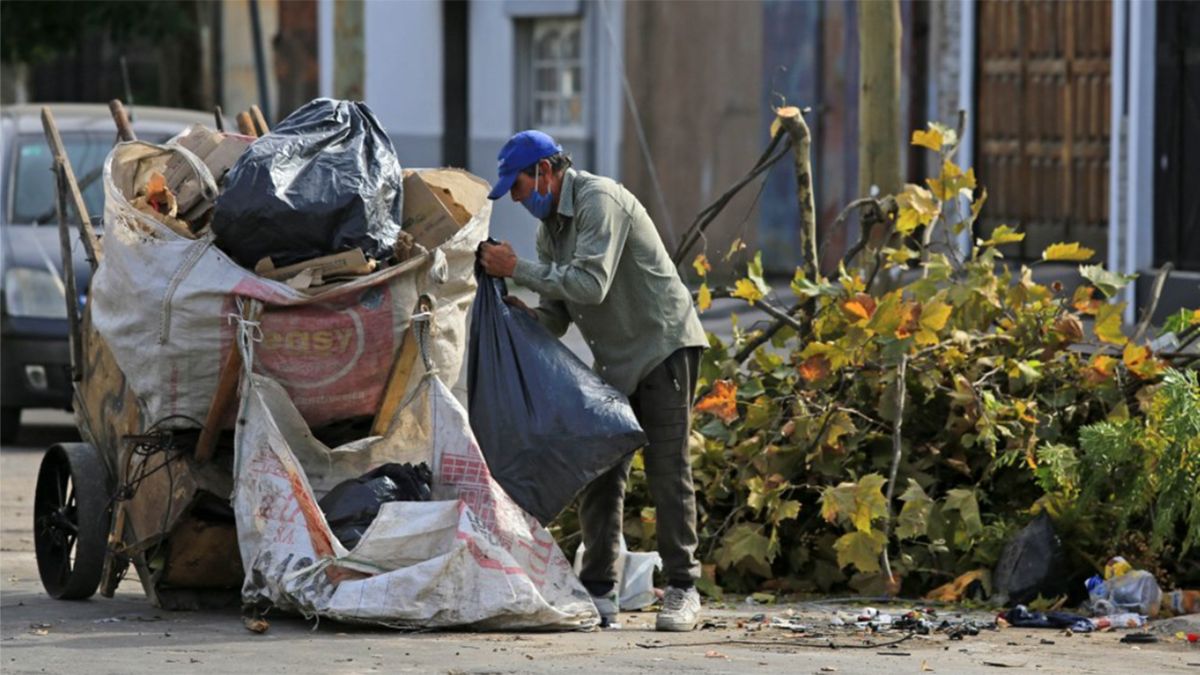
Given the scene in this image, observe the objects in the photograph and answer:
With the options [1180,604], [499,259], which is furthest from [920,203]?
[499,259]

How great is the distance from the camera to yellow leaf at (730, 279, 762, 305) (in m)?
8.65

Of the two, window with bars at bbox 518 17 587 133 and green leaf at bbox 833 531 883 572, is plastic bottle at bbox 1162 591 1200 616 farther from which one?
window with bars at bbox 518 17 587 133

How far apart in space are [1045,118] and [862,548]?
388 inches

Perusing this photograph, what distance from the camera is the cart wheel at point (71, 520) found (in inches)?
303

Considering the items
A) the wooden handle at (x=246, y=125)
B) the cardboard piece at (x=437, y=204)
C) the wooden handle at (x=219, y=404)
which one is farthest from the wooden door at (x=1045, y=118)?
the wooden handle at (x=219, y=404)

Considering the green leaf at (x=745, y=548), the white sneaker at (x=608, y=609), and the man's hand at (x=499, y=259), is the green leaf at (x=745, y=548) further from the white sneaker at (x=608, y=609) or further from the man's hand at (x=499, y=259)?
the man's hand at (x=499, y=259)

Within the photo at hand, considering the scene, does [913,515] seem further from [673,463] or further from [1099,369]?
[673,463]

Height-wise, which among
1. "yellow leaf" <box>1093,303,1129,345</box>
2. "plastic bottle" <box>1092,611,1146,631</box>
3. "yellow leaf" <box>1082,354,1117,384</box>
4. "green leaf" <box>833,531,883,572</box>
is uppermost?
"yellow leaf" <box>1093,303,1129,345</box>

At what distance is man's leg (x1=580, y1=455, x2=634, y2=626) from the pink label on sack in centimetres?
83

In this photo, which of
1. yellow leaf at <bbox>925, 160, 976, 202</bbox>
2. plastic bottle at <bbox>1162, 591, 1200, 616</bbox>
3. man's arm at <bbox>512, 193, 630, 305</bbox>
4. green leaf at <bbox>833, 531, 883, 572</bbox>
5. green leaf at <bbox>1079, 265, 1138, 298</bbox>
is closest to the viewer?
man's arm at <bbox>512, 193, 630, 305</bbox>

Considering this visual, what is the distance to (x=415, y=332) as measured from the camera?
24.5 ft

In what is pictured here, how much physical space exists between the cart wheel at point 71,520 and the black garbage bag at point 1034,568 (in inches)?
122

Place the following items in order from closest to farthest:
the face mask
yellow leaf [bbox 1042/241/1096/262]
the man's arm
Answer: the man's arm < the face mask < yellow leaf [bbox 1042/241/1096/262]

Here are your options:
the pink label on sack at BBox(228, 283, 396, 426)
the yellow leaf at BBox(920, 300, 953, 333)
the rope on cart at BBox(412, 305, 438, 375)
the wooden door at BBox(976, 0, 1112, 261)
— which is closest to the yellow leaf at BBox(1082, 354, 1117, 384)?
the yellow leaf at BBox(920, 300, 953, 333)
